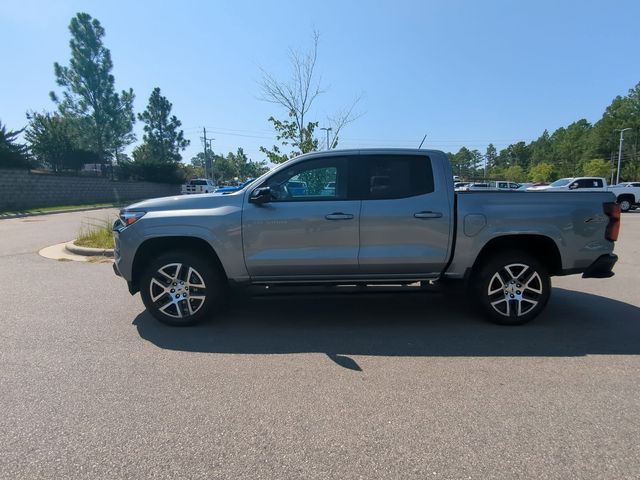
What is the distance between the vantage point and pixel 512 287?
15.1ft

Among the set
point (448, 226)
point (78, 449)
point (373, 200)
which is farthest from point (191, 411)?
point (448, 226)

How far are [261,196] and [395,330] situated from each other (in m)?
2.13

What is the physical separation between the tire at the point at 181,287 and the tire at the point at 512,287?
121 inches

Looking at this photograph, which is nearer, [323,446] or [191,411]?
[323,446]

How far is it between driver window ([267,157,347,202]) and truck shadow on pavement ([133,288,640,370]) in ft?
4.00

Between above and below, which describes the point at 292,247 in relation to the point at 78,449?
above

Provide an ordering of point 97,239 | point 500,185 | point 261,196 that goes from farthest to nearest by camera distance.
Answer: point 500,185 < point 97,239 < point 261,196

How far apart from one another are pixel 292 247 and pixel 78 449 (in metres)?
2.65

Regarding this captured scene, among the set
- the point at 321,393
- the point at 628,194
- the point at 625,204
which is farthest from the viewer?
the point at 628,194

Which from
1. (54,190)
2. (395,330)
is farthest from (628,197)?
(54,190)

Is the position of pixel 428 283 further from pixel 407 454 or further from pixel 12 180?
pixel 12 180

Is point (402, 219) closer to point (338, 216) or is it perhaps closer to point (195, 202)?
point (338, 216)

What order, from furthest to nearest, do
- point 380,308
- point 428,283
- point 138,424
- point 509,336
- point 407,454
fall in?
point 380,308
point 428,283
point 509,336
point 138,424
point 407,454

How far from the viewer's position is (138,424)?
2.76 meters
